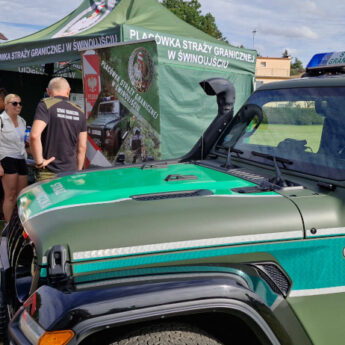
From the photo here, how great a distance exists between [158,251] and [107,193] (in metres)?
0.51

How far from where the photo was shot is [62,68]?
11.4m

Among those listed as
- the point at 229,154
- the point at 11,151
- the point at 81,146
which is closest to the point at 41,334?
the point at 229,154

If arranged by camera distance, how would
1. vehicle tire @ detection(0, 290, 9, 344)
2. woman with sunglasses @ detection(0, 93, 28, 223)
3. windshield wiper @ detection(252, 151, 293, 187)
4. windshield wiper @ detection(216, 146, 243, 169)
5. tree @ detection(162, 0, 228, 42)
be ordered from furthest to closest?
tree @ detection(162, 0, 228, 42)
woman with sunglasses @ detection(0, 93, 28, 223)
windshield wiper @ detection(216, 146, 243, 169)
windshield wiper @ detection(252, 151, 293, 187)
vehicle tire @ detection(0, 290, 9, 344)

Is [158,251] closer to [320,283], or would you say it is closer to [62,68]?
[320,283]

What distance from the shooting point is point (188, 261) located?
1.73m

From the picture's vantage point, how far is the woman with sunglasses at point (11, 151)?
18.2 feet

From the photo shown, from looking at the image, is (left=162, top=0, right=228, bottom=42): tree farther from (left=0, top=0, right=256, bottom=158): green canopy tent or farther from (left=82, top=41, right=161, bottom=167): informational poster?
(left=82, top=41, right=161, bottom=167): informational poster

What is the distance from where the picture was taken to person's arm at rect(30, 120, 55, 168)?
430 cm

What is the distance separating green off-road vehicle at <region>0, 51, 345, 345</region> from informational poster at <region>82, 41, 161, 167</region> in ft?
11.7

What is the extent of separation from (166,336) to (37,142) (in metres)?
3.18

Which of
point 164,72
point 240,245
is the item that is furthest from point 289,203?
point 164,72

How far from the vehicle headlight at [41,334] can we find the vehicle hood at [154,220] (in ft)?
0.85

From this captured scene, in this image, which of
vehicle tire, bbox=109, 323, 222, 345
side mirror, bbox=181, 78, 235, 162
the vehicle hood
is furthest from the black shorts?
vehicle tire, bbox=109, 323, 222, 345

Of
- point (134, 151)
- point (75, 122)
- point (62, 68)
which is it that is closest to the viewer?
point (75, 122)
